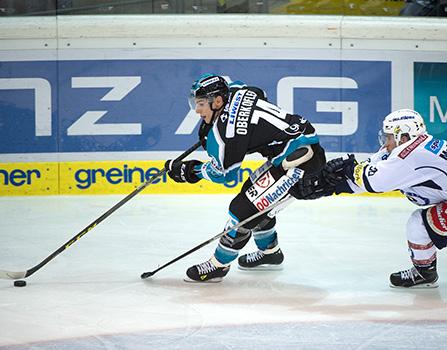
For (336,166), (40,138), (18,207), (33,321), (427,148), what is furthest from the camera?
(40,138)

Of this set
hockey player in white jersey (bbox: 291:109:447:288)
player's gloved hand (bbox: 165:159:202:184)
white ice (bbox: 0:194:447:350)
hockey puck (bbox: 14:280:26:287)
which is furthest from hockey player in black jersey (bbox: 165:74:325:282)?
hockey puck (bbox: 14:280:26:287)

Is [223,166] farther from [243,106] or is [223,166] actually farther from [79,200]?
[79,200]

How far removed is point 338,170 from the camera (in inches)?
187

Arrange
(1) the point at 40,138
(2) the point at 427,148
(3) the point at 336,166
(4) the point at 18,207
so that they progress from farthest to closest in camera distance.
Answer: (1) the point at 40,138, (4) the point at 18,207, (3) the point at 336,166, (2) the point at 427,148

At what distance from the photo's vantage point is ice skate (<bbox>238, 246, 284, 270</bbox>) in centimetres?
515

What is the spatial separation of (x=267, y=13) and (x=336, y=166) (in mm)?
3403

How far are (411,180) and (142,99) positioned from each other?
12.5ft

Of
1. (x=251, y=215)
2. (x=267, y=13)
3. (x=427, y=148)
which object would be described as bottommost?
(x=251, y=215)

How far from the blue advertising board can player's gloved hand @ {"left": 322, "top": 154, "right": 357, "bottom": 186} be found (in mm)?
3191

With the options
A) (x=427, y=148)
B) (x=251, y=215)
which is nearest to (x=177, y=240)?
(x=251, y=215)

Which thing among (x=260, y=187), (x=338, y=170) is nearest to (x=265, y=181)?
(x=260, y=187)

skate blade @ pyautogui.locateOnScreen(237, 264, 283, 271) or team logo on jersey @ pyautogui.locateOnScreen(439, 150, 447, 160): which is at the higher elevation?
team logo on jersey @ pyautogui.locateOnScreen(439, 150, 447, 160)

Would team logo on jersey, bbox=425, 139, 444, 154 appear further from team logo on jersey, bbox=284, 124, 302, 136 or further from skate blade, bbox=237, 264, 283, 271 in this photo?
skate blade, bbox=237, 264, 283, 271

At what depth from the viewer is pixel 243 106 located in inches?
181
